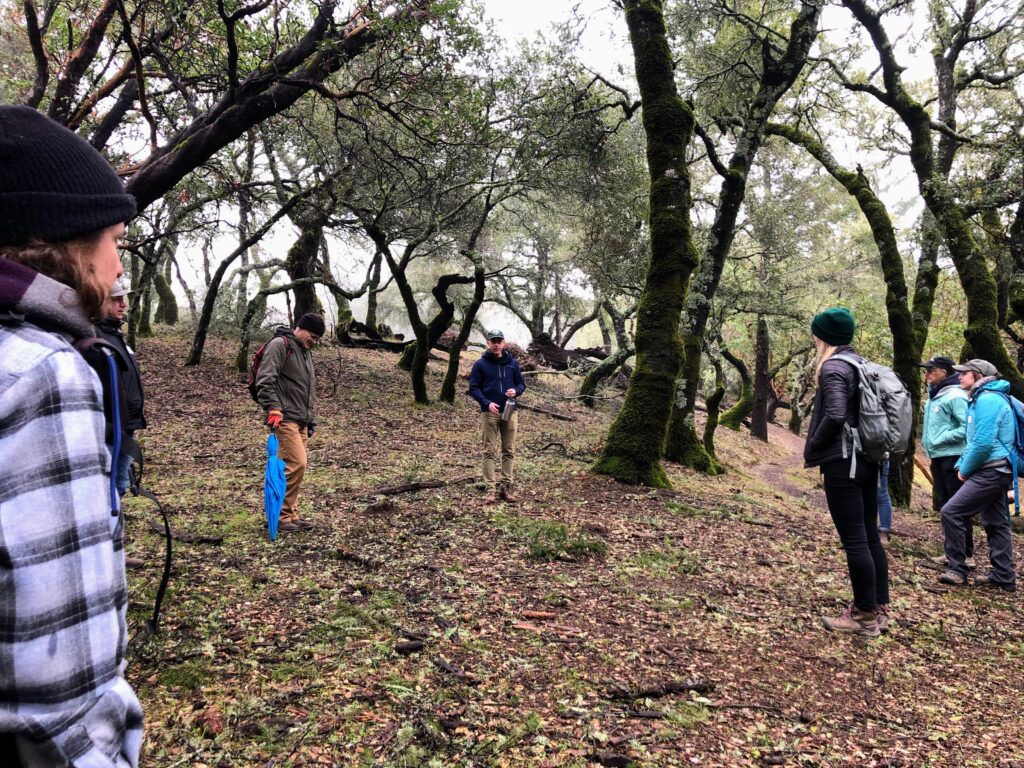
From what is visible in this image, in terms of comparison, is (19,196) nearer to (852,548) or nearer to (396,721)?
(396,721)

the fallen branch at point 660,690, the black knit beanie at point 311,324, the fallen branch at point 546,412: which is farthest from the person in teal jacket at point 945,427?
the fallen branch at point 546,412

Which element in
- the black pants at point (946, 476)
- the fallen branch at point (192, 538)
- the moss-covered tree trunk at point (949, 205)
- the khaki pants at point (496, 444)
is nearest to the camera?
the fallen branch at point (192, 538)

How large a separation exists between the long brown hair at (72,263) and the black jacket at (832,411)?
4262 mm

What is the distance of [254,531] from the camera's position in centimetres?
586

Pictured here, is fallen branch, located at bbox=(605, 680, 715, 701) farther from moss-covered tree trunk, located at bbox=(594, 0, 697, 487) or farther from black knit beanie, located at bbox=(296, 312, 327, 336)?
moss-covered tree trunk, located at bbox=(594, 0, 697, 487)

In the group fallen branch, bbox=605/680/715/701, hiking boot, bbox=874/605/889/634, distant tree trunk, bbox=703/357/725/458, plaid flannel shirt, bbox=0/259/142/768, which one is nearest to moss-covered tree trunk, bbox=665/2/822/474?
distant tree trunk, bbox=703/357/725/458

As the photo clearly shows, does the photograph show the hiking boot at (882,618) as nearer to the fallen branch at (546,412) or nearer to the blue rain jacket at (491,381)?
the blue rain jacket at (491,381)

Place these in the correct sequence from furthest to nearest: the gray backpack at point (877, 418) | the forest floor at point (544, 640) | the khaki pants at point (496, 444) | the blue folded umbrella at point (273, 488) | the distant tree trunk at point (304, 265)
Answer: the distant tree trunk at point (304, 265) → the khaki pants at point (496, 444) → the blue folded umbrella at point (273, 488) → the gray backpack at point (877, 418) → the forest floor at point (544, 640)

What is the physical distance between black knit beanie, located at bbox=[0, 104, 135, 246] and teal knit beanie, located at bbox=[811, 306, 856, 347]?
4345mm

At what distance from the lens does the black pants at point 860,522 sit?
4180mm

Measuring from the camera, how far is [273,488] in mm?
5609

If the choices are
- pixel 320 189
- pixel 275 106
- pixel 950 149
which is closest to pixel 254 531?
pixel 275 106

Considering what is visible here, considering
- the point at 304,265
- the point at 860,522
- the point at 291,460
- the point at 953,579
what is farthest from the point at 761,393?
the point at 291,460

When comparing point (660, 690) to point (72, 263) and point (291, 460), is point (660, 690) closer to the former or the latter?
point (72, 263)
